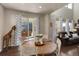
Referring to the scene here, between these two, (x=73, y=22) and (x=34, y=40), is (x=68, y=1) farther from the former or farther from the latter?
(x=34, y=40)

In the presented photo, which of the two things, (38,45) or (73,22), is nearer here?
(73,22)

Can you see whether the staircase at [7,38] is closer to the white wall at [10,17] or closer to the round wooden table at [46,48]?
the white wall at [10,17]

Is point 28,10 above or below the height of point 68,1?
below

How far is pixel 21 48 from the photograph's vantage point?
5.96ft

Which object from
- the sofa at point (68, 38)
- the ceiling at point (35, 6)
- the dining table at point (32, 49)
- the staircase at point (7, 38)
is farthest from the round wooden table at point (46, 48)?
the ceiling at point (35, 6)

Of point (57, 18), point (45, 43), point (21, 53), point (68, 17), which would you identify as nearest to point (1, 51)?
point (21, 53)

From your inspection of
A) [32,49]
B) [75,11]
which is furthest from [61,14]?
[32,49]

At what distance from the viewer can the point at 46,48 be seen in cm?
196

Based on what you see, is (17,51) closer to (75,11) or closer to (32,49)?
(32,49)

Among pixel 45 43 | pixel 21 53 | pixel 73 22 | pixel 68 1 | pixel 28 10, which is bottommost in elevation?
pixel 21 53

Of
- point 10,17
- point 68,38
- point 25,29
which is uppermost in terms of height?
point 10,17

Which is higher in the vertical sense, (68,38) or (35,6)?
(35,6)

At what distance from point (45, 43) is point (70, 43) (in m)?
0.44

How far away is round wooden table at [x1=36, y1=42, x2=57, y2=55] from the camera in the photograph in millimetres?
1819
